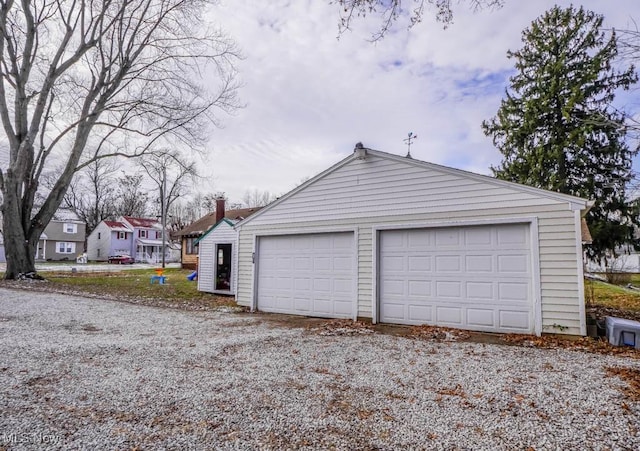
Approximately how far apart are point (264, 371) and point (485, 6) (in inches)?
191

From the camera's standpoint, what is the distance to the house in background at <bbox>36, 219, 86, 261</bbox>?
1555 inches

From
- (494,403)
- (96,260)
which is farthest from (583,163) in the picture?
(96,260)

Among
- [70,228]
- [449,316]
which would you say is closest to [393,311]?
[449,316]

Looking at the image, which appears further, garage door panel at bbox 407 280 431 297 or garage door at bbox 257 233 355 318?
garage door at bbox 257 233 355 318

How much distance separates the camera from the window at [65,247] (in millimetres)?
40875

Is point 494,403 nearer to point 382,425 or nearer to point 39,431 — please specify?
point 382,425

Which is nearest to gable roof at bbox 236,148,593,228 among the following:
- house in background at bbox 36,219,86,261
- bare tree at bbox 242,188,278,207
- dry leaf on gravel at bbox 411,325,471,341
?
dry leaf on gravel at bbox 411,325,471,341

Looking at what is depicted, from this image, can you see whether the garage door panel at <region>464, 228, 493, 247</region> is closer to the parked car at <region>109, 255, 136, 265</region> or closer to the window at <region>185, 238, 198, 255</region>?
the window at <region>185, 238, 198, 255</region>

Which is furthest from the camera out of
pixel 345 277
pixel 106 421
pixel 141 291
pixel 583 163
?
pixel 583 163

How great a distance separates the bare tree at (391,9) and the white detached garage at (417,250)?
3.34 metres

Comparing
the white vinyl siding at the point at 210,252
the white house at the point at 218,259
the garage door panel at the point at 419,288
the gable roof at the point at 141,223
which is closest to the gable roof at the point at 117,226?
the gable roof at the point at 141,223

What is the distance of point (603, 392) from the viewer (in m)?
3.71

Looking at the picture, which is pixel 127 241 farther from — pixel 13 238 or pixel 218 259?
pixel 218 259

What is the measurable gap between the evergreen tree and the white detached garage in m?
13.6
